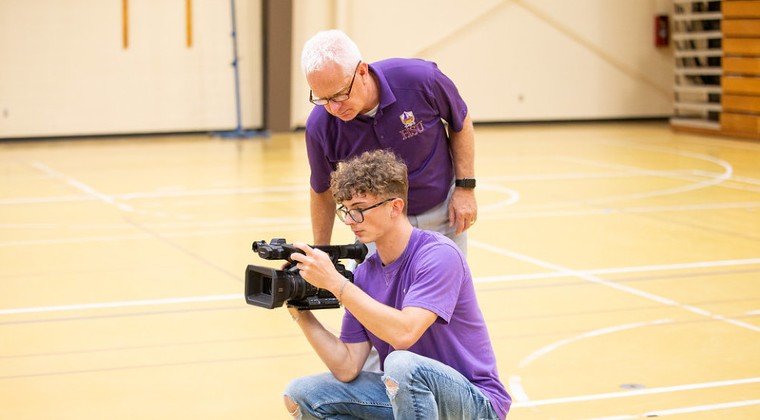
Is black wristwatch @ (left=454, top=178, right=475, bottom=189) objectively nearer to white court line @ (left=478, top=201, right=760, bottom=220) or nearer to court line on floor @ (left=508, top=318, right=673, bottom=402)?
court line on floor @ (left=508, top=318, right=673, bottom=402)

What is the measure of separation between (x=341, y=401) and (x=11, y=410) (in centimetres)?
192

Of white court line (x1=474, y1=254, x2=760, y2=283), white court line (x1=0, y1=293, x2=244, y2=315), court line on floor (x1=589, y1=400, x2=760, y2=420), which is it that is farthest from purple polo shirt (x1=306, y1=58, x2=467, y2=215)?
white court line (x1=474, y1=254, x2=760, y2=283)

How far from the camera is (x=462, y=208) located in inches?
180

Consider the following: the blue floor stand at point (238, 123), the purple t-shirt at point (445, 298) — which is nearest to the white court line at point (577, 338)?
the purple t-shirt at point (445, 298)

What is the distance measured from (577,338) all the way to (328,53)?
2679 mm

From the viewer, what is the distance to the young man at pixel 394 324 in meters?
3.44

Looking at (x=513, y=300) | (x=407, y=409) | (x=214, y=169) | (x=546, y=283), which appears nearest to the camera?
(x=407, y=409)

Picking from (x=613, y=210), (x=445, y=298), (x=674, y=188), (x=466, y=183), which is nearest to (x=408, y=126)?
(x=466, y=183)

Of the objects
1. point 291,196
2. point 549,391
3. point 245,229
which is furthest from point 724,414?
point 291,196

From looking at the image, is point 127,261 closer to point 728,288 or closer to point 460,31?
point 728,288

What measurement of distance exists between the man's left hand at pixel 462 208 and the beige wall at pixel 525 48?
43.7ft

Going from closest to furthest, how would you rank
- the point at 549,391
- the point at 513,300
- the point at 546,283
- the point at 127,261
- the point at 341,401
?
1. the point at 341,401
2. the point at 549,391
3. the point at 513,300
4. the point at 546,283
5. the point at 127,261

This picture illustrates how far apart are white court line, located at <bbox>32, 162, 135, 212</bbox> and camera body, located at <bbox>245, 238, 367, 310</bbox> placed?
24.1 feet

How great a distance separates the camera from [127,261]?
8.24m
